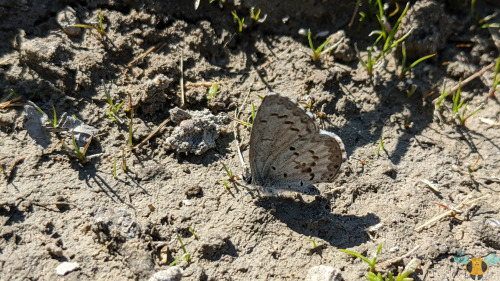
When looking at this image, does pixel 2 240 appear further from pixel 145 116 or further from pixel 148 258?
pixel 145 116

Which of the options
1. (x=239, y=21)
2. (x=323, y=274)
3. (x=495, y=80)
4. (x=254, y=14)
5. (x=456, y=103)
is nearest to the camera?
(x=323, y=274)

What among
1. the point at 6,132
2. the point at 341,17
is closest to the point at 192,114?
the point at 6,132

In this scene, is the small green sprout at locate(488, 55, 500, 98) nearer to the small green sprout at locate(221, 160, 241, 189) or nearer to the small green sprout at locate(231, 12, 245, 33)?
the small green sprout at locate(231, 12, 245, 33)

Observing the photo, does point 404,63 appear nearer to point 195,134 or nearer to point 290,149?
point 290,149

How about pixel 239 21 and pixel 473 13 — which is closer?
pixel 239 21

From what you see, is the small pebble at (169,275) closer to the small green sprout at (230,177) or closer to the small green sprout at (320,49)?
the small green sprout at (230,177)

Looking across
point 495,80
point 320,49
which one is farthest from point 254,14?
point 495,80

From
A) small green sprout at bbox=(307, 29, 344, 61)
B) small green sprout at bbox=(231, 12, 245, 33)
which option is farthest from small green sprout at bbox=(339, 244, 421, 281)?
small green sprout at bbox=(231, 12, 245, 33)
